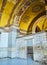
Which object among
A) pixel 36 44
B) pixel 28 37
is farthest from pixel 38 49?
pixel 28 37

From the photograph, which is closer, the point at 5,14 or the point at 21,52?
the point at 21,52

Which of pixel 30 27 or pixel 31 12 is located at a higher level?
pixel 31 12

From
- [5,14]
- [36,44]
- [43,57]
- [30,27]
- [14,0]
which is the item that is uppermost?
[14,0]

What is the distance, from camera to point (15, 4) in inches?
483

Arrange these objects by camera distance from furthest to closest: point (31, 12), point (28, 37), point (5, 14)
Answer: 1. point (31, 12)
2. point (5, 14)
3. point (28, 37)

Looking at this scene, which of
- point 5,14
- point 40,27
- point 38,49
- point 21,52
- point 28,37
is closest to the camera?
point 38,49

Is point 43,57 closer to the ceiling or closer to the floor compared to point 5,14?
closer to the floor

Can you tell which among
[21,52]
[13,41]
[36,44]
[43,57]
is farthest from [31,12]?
[43,57]

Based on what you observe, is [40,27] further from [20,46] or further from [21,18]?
[20,46]

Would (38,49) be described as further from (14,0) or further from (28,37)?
(14,0)

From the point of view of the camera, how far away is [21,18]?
13.6 m

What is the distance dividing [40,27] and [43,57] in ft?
27.8

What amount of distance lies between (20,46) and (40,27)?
5005mm

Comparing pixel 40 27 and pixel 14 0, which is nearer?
pixel 14 0
